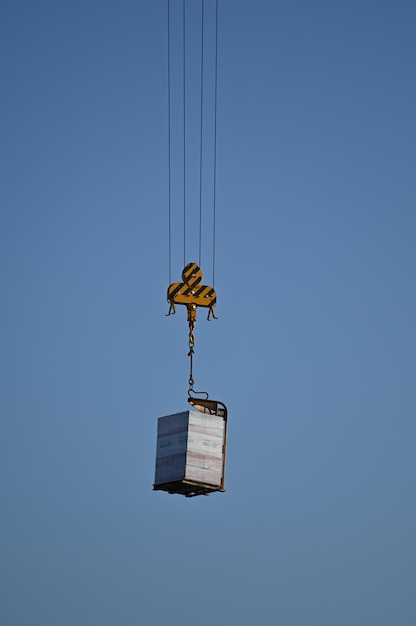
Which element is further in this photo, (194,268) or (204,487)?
(194,268)

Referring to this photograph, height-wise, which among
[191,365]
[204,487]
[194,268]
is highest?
[194,268]

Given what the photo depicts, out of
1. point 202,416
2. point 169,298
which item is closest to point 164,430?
point 202,416

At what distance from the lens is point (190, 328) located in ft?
135

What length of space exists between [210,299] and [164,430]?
4.14 m

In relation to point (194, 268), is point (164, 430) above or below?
below

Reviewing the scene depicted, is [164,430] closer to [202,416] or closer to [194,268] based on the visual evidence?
[202,416]

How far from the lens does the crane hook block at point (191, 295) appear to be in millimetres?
41344

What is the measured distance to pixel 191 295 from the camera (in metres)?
41.4

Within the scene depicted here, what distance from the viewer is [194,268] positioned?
41.7 meters

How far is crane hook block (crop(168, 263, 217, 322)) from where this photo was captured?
1628 inches

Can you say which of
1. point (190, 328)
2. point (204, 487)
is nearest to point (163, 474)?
point (204, 487)

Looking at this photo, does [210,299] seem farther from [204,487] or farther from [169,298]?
[204,487]

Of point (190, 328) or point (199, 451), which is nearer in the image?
point (199, 451)

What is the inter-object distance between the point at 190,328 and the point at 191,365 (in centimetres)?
129
